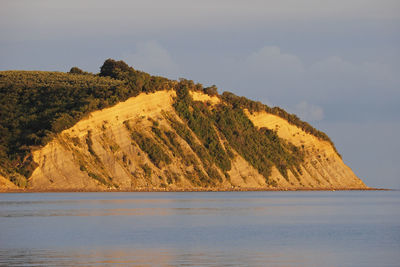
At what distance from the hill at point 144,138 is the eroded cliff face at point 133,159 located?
0.12 m

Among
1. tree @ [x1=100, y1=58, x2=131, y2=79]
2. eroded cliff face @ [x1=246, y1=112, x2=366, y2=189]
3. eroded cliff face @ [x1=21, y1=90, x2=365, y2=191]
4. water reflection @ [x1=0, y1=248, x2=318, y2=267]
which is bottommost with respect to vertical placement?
water reflection @ [x1=0, y1=248, x2=318, y2=267]

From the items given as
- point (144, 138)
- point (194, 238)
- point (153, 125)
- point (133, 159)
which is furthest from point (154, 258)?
point (153, 125)

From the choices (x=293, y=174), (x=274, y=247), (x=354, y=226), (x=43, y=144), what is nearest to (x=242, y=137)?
(x=293, y=174)

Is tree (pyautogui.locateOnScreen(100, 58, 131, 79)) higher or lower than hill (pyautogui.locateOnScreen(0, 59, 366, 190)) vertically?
higher

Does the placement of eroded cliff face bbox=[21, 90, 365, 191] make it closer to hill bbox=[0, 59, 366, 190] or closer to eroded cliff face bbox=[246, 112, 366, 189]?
hill bbox=[0, 59, 366, 190]

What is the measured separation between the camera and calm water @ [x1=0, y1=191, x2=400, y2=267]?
23266 mm

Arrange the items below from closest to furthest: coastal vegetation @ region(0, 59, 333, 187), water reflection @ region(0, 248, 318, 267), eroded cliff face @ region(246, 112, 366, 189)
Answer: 1. water reflection @ region(0, 248, 318, 267)
2. coastal vegetation @ region(0, 59, 333, 187)
3. eroded cliff face @ region(246, 112, 366, 189)

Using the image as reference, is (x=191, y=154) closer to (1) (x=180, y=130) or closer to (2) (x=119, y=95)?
(1) (x=180, y=130)

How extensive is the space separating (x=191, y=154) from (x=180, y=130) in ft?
12.0

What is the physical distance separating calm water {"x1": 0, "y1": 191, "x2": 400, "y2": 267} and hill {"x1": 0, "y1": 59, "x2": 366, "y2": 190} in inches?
1082

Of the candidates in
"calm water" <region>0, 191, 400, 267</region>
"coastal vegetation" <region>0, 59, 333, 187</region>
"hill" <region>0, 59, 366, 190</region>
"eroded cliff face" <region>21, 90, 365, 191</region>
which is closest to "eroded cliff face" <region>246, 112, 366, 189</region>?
"hill" <region>0, 59, 366, 190</region>

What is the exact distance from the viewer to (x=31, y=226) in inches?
1391

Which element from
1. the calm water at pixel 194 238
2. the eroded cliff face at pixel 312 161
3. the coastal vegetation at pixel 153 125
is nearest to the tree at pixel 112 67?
the coastal vegetation at pixel 153 125

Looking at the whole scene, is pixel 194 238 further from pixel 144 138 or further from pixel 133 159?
pixel 144 138
